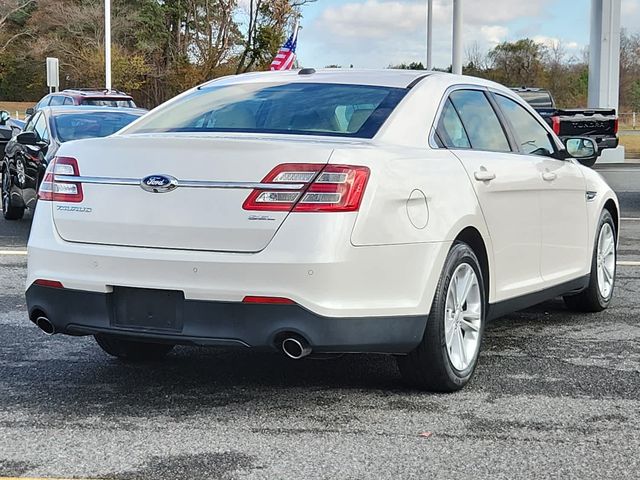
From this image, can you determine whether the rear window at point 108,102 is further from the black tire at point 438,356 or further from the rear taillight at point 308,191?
the rear taillight at point 308,191

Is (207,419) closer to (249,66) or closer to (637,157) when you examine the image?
(637,157)

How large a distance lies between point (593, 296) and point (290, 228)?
11.0ft

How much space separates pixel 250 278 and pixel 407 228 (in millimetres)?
731

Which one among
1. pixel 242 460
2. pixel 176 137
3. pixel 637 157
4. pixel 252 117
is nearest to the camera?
pixel 242 460

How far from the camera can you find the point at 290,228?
418 centimetres

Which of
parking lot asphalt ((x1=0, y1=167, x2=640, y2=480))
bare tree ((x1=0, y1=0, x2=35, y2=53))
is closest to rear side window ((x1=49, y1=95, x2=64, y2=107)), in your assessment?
parking lot asphalt ((x1=0, y1=167, x2=640, y2=480))

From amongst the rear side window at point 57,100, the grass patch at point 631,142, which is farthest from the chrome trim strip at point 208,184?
the grass patch at point 631,142

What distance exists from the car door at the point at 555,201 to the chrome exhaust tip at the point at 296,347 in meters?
2.07

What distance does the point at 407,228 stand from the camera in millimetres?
4457

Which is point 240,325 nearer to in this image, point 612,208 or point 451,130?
point 451,130

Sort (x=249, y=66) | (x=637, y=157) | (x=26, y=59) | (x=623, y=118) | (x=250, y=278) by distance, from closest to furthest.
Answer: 1. (x=250, y=278)
2. (x=637, y=157)
3. (x=249, y=66)
4. (x=623, y=118)
5. (x=26, y=59)

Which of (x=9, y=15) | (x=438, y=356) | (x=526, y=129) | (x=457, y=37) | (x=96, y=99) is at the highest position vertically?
(x=9, y=15)

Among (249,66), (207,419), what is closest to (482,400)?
(207,419)

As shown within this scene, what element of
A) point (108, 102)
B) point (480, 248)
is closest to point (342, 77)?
point (480, 248)
